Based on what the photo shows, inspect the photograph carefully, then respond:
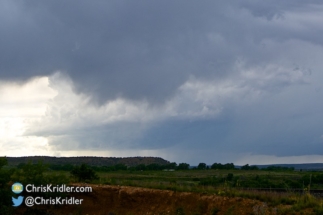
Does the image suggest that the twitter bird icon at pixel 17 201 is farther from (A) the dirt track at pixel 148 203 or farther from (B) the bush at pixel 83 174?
→ (B) the bush at pixel 83 174

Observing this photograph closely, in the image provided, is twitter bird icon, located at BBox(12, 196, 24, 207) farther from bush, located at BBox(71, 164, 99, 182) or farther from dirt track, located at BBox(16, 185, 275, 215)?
bush, located at BBox(71, 164, 99, 182)

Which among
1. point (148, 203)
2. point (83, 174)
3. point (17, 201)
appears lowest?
point (148, 203)

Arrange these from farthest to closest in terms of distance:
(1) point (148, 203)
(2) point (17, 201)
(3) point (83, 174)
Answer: (3) point (83, 174), (1) point (148, 203), (2) point (17, 201)

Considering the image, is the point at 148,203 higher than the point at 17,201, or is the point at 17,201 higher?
the point at 17,201

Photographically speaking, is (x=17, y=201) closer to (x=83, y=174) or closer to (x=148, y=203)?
(x=148, y=203)

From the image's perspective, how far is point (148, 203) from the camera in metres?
36.4

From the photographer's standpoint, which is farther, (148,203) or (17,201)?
(148,203)

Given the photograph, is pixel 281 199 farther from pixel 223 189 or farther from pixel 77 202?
pixel 77 202

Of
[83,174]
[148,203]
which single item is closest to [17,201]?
[148,203]

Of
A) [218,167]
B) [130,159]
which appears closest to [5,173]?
[218,167]

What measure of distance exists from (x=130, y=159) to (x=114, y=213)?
428 feet

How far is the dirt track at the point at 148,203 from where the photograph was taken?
30.7 metres

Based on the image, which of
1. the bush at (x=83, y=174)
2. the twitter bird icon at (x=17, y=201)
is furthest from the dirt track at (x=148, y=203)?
the bush at (x=83, y=174)

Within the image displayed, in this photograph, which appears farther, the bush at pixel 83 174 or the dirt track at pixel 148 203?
the bush at pixel 83 174
